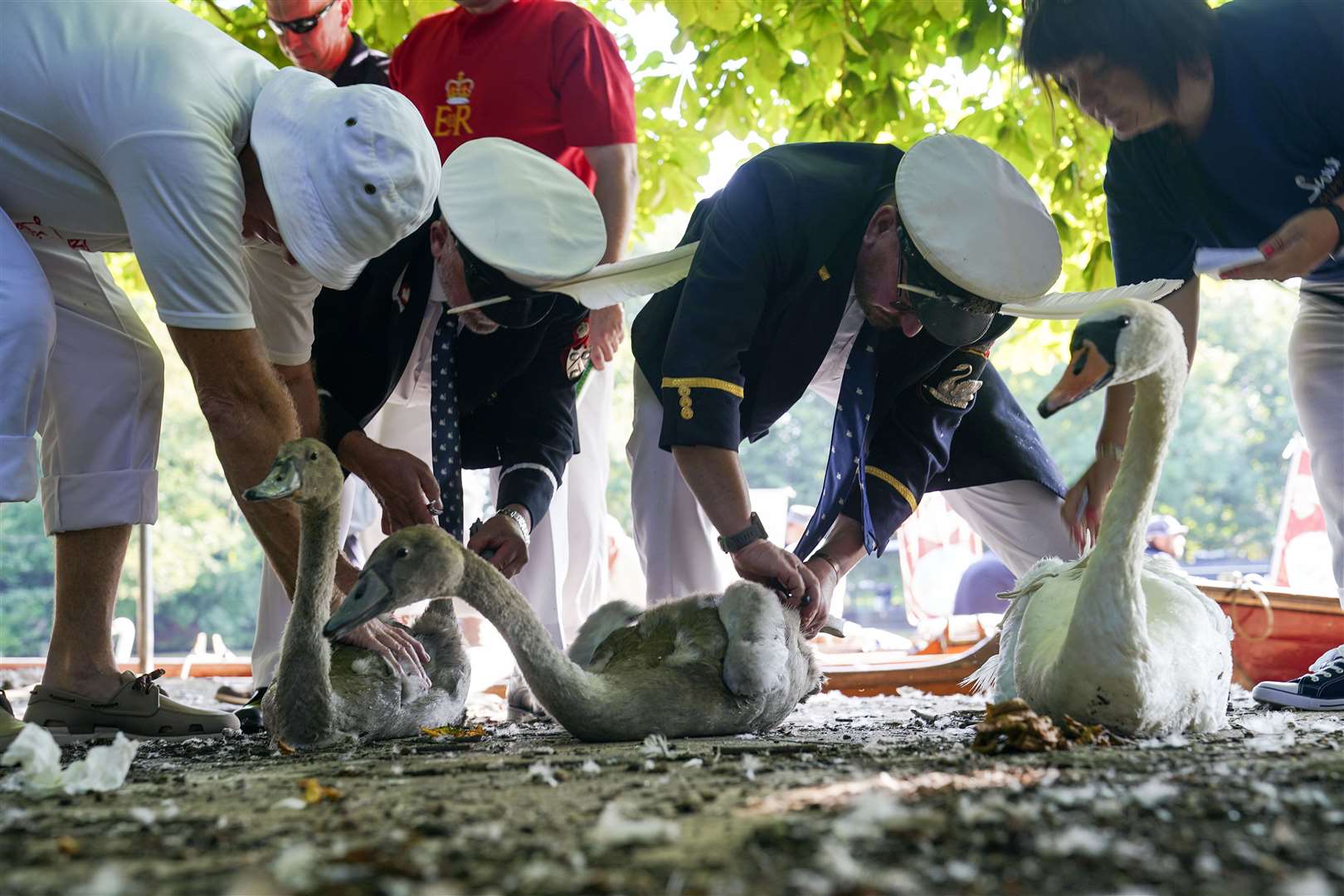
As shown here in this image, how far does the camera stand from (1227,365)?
31.2 meters

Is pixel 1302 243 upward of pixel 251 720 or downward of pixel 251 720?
upward

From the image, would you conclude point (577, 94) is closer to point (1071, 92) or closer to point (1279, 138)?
point (1071, 92)

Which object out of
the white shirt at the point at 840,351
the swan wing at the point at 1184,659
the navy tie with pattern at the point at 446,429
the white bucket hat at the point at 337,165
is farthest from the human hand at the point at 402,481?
the swan wing at the point at 1184,659

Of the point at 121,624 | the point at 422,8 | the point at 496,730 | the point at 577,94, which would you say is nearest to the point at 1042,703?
the point at 496,730

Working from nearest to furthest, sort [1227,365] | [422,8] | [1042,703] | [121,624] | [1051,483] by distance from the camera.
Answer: [1042,703], [1051,483], [422,8], [121,624], [1227,365]

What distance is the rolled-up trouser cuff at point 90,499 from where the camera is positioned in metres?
4.20

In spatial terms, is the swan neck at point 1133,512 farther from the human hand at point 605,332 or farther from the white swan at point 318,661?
the human hand at point 605,332

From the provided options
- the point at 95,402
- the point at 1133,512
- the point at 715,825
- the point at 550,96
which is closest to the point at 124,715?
the point at 95,402

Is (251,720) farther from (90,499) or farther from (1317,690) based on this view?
(1317,690)

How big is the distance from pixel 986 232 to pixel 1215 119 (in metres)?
0.90

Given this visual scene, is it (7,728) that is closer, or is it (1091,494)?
(7,728)

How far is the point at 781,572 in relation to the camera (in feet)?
13.0

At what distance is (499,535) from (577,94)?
2.31m

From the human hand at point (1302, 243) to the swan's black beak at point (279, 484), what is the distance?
10.4 ft
